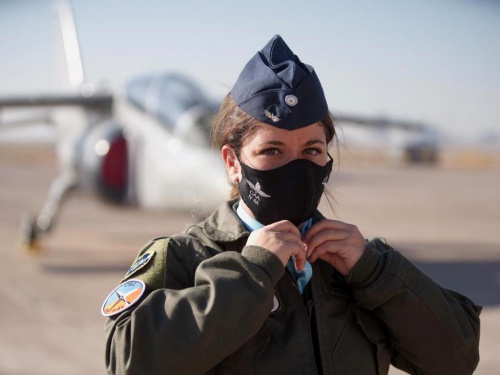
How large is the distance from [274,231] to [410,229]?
13646 mm

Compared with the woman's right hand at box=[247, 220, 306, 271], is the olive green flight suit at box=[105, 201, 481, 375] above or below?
below

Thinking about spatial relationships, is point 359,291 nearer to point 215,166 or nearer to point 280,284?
point 280,284

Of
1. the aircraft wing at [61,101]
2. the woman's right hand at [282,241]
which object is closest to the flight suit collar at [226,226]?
the woman's right hand at [282,241]

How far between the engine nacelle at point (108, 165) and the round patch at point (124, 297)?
8.86 m

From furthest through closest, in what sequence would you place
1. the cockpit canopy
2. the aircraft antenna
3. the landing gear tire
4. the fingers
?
the aircraft antenna → the landing gear tire → the cockpit canopy → the fingers

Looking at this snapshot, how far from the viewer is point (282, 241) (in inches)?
68.5

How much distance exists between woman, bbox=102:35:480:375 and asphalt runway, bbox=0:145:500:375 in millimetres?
514

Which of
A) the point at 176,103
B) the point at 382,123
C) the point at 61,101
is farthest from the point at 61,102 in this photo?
the point at 382,123

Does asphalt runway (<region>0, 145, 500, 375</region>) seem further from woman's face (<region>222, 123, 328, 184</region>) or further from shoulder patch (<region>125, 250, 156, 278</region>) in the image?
shoulder patch (<region>125, 250, 156, 278</region>)

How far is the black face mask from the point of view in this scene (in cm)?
186

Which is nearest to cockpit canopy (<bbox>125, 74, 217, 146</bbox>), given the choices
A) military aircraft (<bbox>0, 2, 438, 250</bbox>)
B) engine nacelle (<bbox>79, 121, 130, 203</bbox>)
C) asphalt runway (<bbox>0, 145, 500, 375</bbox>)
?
military aircraft (<bbox>0, 2, 438, 250</bbox>)

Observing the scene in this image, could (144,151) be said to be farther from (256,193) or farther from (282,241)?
(282,241)

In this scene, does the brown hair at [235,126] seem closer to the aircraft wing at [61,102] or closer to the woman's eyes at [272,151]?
the woman's eyes at [272,151]

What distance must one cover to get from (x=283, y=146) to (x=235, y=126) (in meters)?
0.16
